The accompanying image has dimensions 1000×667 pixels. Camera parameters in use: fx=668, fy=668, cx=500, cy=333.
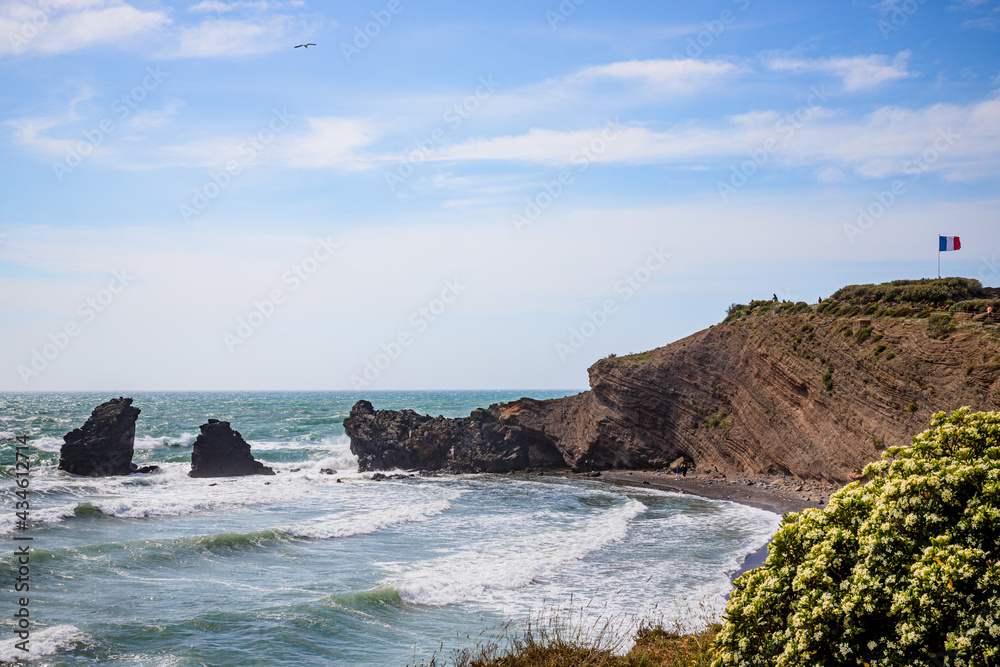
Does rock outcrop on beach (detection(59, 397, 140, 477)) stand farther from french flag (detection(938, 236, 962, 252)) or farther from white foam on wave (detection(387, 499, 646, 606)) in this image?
french flag (detection(938, 236, 962, 252))

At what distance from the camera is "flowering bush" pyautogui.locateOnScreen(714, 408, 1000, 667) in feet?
18.4

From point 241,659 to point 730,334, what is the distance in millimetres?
35103

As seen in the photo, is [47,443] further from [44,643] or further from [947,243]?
[947,243]

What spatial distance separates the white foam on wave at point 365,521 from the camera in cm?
2697

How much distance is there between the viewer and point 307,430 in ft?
281

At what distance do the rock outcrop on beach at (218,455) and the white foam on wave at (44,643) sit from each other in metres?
35.2

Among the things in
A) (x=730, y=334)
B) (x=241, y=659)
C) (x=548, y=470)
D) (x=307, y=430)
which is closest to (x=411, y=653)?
(x=241, y=659)

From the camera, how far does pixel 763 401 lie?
123 ft

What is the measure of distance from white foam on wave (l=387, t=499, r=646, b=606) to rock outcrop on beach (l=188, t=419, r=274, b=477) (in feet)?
97.3

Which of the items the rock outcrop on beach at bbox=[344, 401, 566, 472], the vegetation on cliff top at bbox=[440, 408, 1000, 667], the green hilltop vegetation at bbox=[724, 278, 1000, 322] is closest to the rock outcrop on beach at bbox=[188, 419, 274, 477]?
the rock outcrop on beach at bbox=[344, 401, 566, 472]

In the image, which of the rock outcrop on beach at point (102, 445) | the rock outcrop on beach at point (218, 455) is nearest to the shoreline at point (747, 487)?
the rock outcrop on beach at point (218, 455)

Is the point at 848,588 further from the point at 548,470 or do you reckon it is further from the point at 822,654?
the point at 548,470

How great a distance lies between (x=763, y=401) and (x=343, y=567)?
2580 cm

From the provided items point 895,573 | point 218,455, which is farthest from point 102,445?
point 895,573
